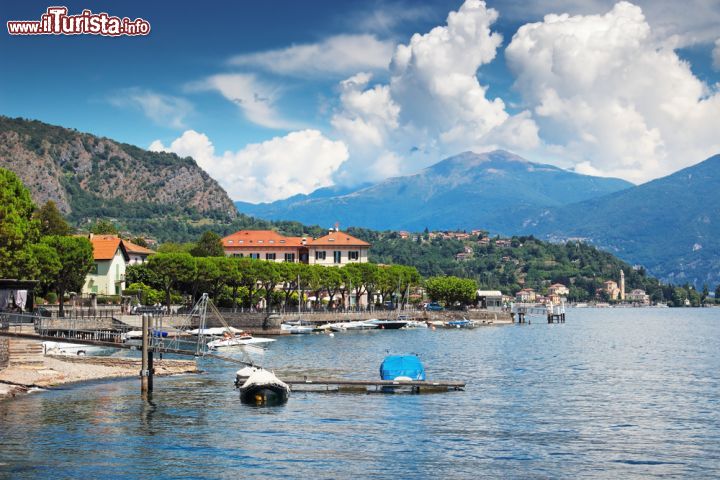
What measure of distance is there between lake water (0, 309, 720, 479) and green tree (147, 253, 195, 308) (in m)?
58.4

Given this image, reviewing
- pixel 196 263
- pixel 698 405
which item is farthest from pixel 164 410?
pixel 196 263

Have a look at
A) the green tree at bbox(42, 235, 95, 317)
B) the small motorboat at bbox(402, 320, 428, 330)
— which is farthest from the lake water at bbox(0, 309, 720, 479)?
the small motorboat at bbox(402, 320, 428, 330)

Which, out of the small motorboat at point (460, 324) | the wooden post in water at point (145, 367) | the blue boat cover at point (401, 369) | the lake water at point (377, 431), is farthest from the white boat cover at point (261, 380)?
the small motorboat at point (460, 324)

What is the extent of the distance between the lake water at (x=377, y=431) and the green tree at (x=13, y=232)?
24284 millimetres

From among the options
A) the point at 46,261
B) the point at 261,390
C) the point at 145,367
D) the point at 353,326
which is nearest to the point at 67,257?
the point at 46,261

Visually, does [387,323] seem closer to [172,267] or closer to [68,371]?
[172,267]

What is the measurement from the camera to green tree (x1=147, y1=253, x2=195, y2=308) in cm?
13975

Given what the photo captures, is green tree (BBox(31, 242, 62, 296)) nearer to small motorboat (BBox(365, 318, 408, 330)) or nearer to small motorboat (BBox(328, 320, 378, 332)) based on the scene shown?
small motorboat (BBox(328, 320, 378, 332))

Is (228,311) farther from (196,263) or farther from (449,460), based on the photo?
(449,460)

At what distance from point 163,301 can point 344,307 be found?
49435 millimetres

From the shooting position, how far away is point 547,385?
7575 cm

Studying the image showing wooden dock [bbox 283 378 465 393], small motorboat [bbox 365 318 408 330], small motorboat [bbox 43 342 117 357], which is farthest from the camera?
small motorboat [bbox 365 318 408 330]

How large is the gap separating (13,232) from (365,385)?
4238 cm

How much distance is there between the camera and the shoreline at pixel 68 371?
62062 mm
